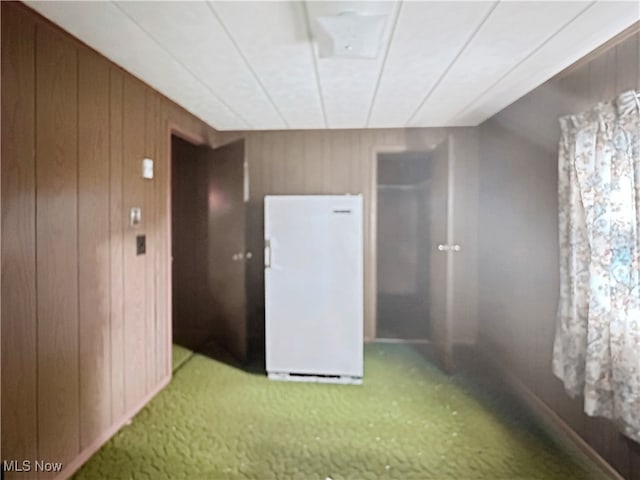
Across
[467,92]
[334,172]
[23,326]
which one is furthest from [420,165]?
[23,326]

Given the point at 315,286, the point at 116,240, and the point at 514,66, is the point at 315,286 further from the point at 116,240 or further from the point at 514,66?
the point at 514,66

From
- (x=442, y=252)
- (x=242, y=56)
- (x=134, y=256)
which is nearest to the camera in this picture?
(x=242, y=56)

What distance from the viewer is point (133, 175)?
2.21m

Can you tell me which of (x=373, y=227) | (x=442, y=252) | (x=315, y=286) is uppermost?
(x=373, y=227)

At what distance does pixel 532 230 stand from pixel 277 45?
205 cm

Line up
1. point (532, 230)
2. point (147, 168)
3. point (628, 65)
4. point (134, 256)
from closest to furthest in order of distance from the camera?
1. point (628, 65)
2. point (134, 256)
3. point (147, 168)
4. point (532, 230)

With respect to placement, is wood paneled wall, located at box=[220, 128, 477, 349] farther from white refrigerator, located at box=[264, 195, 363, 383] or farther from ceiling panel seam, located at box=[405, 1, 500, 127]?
white refrigerator, located at box=[264, 195, 363, 383]

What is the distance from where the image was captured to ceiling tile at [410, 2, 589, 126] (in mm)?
1448

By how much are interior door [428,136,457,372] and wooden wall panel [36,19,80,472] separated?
2.47 m

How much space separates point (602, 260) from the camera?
1.66 metres

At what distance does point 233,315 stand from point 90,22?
7.62ft

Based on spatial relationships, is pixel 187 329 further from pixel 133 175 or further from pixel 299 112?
pixel 299 112

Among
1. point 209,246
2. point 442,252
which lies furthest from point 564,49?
point 209,246

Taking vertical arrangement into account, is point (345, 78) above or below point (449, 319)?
above
